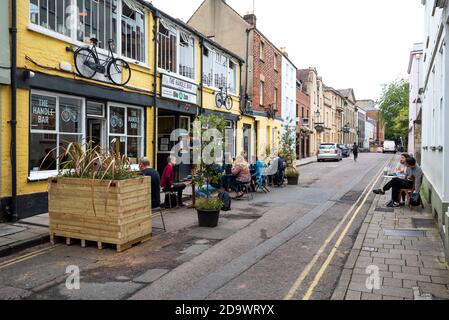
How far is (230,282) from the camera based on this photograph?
5.12 metres

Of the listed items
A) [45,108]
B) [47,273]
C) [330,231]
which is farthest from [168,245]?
[45,108]

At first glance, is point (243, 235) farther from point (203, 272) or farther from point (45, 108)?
point (45, 108)

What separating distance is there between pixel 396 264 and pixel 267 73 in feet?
74.8

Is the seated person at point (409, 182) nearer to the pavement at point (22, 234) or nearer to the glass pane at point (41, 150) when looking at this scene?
the pavement at point (22, 234)

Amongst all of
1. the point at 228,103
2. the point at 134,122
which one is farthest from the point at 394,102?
the point at 134,122

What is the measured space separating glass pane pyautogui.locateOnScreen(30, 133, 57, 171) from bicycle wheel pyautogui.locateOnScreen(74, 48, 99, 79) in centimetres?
191

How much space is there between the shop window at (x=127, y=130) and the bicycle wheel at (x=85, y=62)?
1.56 meters

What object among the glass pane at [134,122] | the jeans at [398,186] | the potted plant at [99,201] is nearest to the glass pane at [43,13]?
the glass pane at [134,122]

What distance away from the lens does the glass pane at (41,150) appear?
925cm

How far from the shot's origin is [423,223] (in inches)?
345

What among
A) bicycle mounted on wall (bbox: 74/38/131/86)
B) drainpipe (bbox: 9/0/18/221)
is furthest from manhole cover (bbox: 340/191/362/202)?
drainpipe (bbox: 9/0/18/221)

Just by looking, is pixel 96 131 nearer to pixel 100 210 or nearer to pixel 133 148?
pixel 133 148
